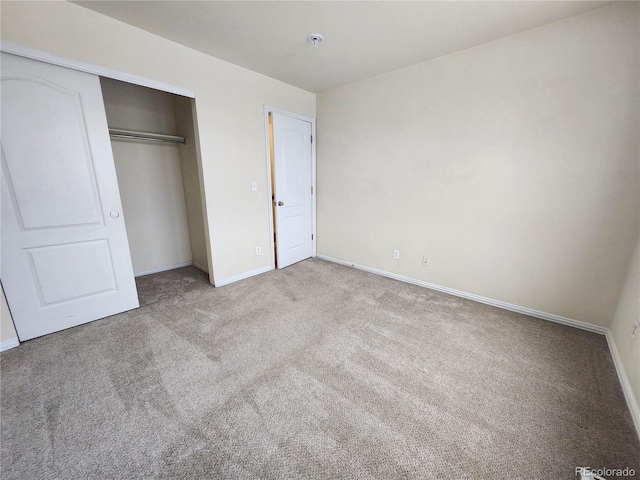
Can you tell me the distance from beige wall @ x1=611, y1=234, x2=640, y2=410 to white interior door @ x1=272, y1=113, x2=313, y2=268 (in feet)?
10.7

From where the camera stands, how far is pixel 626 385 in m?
1.57

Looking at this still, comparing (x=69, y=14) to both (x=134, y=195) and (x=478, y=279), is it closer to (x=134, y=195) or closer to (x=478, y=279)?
(x=134, y=195)

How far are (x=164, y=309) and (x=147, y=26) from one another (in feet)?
8.13

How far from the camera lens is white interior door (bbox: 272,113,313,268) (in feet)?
10.9

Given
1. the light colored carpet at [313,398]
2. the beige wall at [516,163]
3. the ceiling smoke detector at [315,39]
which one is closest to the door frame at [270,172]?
the beige wall at [516,163]

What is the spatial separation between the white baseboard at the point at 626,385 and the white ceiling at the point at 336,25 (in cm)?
249

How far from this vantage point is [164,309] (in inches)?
98.3

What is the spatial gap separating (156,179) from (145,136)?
58cm

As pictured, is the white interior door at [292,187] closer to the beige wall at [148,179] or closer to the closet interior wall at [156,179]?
the closet interior wall at [156,179]

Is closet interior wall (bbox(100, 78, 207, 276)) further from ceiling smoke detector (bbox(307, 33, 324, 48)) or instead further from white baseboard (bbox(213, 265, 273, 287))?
ceiling smoke detector (bbox(307, 33, 324, 48))

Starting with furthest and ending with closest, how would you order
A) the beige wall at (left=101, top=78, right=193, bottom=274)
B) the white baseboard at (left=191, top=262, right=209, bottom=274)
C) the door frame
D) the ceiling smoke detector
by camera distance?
the white baseboard at (left=191, top=262, right=209, bottom=274) → the door frame → the beige wall at (left=101, top=78, right=193, bottom=274) → the ceiling smoke detector

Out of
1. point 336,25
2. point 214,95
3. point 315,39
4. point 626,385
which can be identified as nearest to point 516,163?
point 626,385

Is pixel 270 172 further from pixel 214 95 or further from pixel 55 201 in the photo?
pixel 55 201

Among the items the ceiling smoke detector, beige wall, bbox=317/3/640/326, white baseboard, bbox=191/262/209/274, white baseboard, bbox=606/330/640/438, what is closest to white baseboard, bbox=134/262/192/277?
white baseboard, bbox=191/262/209/274
